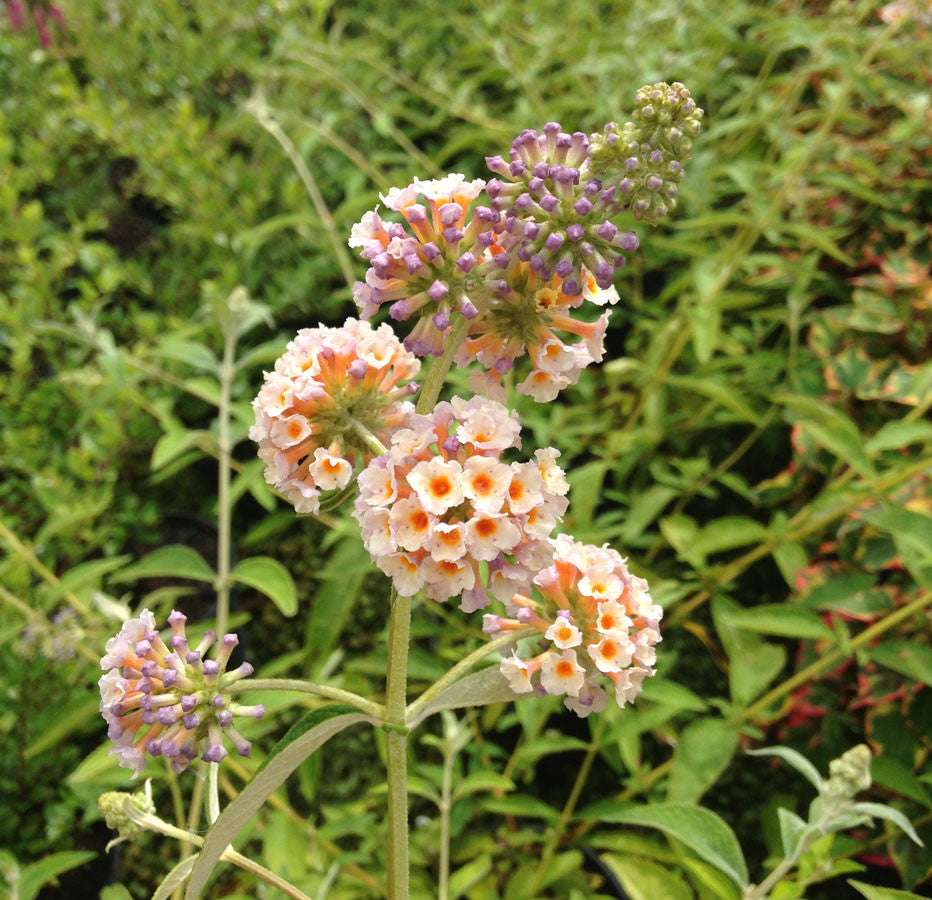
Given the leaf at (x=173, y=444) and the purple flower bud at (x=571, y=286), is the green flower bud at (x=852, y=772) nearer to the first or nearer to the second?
the purple flower bud at (x=571, y=286)

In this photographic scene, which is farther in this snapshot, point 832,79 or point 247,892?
point 832,79

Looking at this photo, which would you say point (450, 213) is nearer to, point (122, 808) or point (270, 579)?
point (122, 808)

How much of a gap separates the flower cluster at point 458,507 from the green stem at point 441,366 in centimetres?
5

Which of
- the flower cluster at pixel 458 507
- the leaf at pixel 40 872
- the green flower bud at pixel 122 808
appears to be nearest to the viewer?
the flower cluster at pixel 458 507

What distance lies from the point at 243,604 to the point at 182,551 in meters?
0.58

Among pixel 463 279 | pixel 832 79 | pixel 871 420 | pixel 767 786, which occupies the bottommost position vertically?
pixel 767 786

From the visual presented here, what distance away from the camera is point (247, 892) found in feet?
4.58

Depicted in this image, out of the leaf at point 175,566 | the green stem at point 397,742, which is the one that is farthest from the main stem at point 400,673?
the leaf at point 175,566

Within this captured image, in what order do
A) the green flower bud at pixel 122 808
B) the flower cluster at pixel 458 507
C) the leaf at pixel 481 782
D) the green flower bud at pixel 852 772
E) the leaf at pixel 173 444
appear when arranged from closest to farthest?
the flower cluster at pixel 458 507, the green flower bud at pixel 122 808, the green flower bud at pixel 852 772, the leaf at pixel 481 782, the leaf at pixel 173 444

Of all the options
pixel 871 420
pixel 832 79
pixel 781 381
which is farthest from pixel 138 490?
pixel 832 79

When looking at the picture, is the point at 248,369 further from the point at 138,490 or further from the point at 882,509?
the point at 882,509

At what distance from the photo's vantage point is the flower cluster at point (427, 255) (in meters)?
0.66

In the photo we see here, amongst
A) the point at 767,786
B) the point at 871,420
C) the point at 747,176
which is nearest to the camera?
the point at 767,786

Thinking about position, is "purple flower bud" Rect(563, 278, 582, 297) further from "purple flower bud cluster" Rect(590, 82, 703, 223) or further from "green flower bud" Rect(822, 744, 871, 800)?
"green flower bud" Rect(822, 744, 871, 800)
